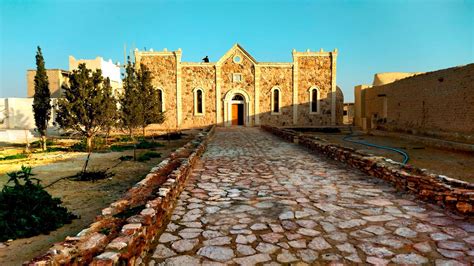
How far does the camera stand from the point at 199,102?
30.8 m

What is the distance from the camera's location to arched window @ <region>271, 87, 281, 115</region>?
3081cm

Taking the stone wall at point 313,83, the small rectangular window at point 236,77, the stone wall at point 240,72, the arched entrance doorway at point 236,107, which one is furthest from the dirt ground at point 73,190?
the stone wall at point 313,83

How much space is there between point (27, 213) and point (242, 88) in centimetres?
2702

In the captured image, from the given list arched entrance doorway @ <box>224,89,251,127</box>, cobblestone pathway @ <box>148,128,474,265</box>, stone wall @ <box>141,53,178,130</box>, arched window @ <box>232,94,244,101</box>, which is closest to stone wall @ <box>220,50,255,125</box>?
arched entrance doorway @ <box>224,89,251,127</box>

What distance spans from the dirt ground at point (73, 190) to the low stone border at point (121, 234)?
3.47 feet

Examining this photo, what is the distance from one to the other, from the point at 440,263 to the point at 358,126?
27902 millimetres

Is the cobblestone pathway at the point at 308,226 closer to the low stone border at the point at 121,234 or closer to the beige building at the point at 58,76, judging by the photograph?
the low stone border at the point at 121,234

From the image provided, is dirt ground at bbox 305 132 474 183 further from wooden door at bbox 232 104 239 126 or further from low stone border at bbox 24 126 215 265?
wooden door at bbox 232 104 239 126

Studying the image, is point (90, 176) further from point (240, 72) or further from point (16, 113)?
point (16, 113)

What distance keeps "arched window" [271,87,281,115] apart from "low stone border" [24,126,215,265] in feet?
87.2

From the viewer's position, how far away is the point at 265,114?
30.9m

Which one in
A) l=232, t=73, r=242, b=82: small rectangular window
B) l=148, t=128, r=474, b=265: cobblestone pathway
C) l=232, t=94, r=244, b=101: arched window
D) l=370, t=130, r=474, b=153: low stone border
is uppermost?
l=232, t=73, r=242, b=82: small rectangular window

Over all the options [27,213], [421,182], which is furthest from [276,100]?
[27,213]

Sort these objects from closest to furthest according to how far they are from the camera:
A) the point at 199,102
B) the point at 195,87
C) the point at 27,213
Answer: the point at 27,213
the point at 195,87
the point at 199,102
